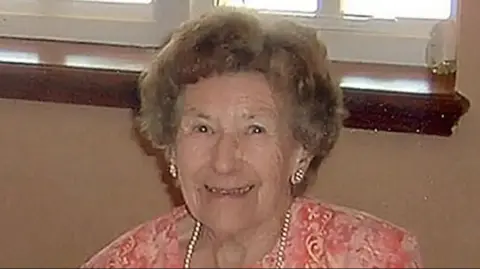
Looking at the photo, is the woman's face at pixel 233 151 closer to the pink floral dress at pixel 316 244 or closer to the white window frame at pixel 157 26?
the pink floral dress at pixel 316 244

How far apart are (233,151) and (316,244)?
17 cm

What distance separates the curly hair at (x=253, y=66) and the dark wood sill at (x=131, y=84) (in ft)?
0.74

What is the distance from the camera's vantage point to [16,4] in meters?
2.03

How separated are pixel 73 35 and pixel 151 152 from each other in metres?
0.29

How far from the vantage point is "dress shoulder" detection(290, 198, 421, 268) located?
1404mm

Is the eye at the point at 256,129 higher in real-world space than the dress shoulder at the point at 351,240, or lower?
higher

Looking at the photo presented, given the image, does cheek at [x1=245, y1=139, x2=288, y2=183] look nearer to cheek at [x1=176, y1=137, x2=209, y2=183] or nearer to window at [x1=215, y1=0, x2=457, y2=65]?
cheek at [x1=176, y1=137, x2=209, y2=183]

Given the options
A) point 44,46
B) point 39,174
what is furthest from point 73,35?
point 39,174

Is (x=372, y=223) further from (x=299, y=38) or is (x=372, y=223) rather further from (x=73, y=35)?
(x=73, y=35)

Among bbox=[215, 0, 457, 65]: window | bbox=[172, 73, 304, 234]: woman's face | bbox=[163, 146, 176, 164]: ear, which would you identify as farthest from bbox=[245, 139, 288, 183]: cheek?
bbox=[215, 0, 457, 65]: window

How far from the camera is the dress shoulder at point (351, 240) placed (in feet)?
4.61

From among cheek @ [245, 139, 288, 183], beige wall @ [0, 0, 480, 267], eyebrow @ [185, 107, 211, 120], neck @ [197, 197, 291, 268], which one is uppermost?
eyebrow @ [185, 107, 211, 120]

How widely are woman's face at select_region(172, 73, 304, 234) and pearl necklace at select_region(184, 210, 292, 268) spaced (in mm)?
34

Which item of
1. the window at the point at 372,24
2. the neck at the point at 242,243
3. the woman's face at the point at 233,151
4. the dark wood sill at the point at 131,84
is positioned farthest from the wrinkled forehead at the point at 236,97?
the window at the point at 372,24
